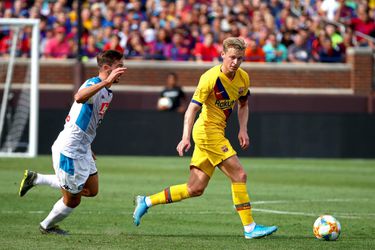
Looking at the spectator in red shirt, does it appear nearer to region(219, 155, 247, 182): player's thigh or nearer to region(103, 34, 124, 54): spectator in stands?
region(103, 34, 124, 54): spectator in stands

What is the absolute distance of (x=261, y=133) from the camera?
25.3 m

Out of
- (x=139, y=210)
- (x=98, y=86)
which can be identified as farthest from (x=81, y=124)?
(x=139, y=210)

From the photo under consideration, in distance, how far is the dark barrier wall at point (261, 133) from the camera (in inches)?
990

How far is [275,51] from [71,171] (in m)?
18.4

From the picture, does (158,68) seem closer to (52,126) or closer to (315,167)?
(52,126)

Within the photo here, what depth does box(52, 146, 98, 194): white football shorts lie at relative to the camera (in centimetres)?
1019

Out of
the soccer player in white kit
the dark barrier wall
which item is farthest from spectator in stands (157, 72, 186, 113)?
the soccer player in white kit

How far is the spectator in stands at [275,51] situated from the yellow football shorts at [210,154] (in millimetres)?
17243

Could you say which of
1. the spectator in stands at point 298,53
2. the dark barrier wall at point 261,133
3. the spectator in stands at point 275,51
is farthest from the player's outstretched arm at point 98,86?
the spectator in stands at point 298,53

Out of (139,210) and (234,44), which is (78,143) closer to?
(139,210)

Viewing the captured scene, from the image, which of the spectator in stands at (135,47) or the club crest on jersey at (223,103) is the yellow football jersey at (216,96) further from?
the spectator in stands at (135,47)

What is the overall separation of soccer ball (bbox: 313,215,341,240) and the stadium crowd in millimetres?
16372

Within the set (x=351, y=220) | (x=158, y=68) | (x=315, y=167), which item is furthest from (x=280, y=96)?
(x=351, y=220)

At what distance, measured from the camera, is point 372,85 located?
93.7ft
